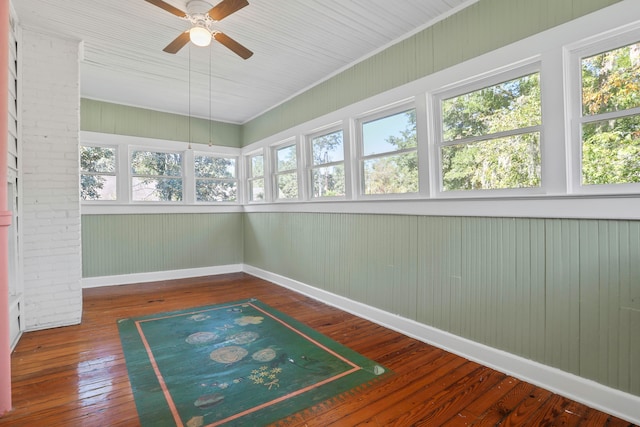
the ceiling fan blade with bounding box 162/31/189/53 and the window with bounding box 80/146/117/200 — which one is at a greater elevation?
the ceiling fan blade with bounding box 162/31/189/53

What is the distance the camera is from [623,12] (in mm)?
1861

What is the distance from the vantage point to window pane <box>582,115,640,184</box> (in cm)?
192

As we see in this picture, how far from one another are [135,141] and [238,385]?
453cm

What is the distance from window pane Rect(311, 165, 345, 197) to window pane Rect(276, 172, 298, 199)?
47cm

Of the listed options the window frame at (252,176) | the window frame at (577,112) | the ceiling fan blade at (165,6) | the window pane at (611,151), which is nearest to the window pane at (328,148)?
the window frame at (252,176)

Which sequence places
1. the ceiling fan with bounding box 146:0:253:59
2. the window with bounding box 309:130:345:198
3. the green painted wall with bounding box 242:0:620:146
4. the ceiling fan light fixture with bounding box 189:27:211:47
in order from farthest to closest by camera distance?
1. the window with bounding box 309:130:345:198
2. the ceiling fan light fixture with bounding box 189:27:211:47
3. the ceiling fan with bounding box 146:0:253:59
4. the green painted wall with bounding box 242:0:620:146

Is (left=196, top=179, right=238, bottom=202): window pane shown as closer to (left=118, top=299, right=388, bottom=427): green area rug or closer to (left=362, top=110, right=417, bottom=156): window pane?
(left=118, top=299, right=388, bottom=427): green area rug

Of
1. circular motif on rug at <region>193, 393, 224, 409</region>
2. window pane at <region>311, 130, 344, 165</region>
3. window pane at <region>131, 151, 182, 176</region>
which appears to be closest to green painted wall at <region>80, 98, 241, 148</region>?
window pane at <region>131, 151, 182, 176</region>

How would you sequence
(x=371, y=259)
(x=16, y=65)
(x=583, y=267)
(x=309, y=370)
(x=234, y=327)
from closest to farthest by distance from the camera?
(x=583, y=267) < (x=309, y=370) < (x=16, y=65) < (x=234, y=327) < (x=371, y=259)

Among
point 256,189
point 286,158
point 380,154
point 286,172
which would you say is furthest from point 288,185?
point 380,154

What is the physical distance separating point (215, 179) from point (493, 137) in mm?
4880

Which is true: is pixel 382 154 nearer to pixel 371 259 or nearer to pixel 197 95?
pixel 371 259

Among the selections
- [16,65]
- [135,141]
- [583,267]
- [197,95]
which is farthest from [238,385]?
[135,141]

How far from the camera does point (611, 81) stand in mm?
1996
